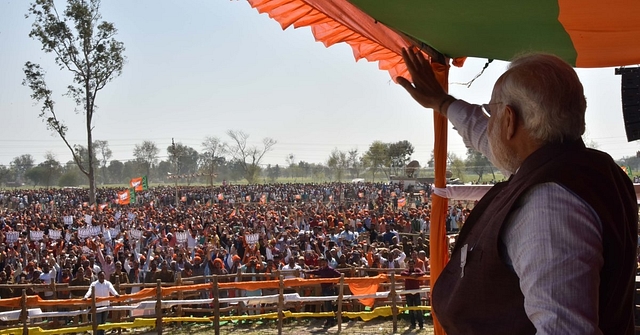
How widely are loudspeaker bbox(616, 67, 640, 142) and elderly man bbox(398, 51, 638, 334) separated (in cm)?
410

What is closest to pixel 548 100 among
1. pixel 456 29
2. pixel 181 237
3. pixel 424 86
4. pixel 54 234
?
pixel 424 86

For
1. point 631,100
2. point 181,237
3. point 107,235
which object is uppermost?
point 631,100

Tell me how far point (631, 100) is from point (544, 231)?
4712 millimetres

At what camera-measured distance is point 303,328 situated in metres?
10.3

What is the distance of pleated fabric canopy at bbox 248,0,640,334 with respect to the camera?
2570 mm

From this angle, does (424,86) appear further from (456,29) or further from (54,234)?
(54,234)

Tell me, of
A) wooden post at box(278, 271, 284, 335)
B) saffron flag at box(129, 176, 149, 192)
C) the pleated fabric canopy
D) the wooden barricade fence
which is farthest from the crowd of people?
the pleated fabric canopy

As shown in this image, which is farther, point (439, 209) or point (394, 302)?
point (394, 302)

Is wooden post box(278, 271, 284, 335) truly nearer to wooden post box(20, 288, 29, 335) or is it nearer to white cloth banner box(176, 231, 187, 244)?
wooden post box(20, 288, 29, 335)

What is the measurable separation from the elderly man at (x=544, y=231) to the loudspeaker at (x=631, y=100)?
13.5 feet

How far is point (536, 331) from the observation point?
1.05 meters

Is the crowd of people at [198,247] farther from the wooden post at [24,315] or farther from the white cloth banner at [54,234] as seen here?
the wooden post at [24,315]

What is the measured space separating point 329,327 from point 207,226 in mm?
10132

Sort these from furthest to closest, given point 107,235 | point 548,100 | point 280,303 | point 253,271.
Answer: point 107,235, point 253,271, point 280,303, point 548,100
